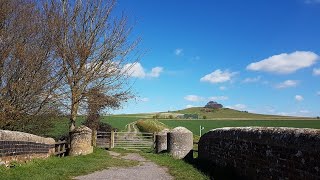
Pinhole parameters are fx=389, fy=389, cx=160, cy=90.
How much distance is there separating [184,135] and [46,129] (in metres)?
7.89

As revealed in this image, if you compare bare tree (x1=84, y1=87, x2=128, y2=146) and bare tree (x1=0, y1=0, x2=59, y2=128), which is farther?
bare tree (x1=84, y1=87, x2=128, y2=146)

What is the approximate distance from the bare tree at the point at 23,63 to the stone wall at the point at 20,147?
241 cm

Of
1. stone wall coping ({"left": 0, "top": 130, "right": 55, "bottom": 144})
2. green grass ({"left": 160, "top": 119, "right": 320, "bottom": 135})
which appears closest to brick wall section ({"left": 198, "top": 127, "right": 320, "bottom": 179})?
stone wall coping ({"left": 0, "top": 130, "right": 55, "bottom": 144})

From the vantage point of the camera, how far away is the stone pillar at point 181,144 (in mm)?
20547

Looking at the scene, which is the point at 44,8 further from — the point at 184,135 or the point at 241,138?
the point at 241,138

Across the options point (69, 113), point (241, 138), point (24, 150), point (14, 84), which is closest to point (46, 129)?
point (69, 113)

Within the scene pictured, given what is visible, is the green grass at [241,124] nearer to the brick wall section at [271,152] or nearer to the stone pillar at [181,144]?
the stone pillar at [181,144]

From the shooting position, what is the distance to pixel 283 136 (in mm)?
8289

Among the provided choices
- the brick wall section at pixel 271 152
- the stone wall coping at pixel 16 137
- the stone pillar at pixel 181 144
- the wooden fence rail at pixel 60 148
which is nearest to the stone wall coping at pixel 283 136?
the brick wall section at pixel 271 152

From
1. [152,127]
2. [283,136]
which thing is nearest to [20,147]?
[283,136]

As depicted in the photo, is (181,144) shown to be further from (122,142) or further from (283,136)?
(122,142)

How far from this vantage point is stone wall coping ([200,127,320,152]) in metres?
7.03

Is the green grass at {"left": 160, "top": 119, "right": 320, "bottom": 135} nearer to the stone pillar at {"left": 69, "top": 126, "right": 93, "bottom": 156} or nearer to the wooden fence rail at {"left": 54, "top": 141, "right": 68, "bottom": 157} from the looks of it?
the stone pillar at {"left": 69, "top": 126, "right": 93, "bottom": 156}

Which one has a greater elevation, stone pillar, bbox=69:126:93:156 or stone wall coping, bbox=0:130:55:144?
stone wall coping, bbox=0:130:55:144
